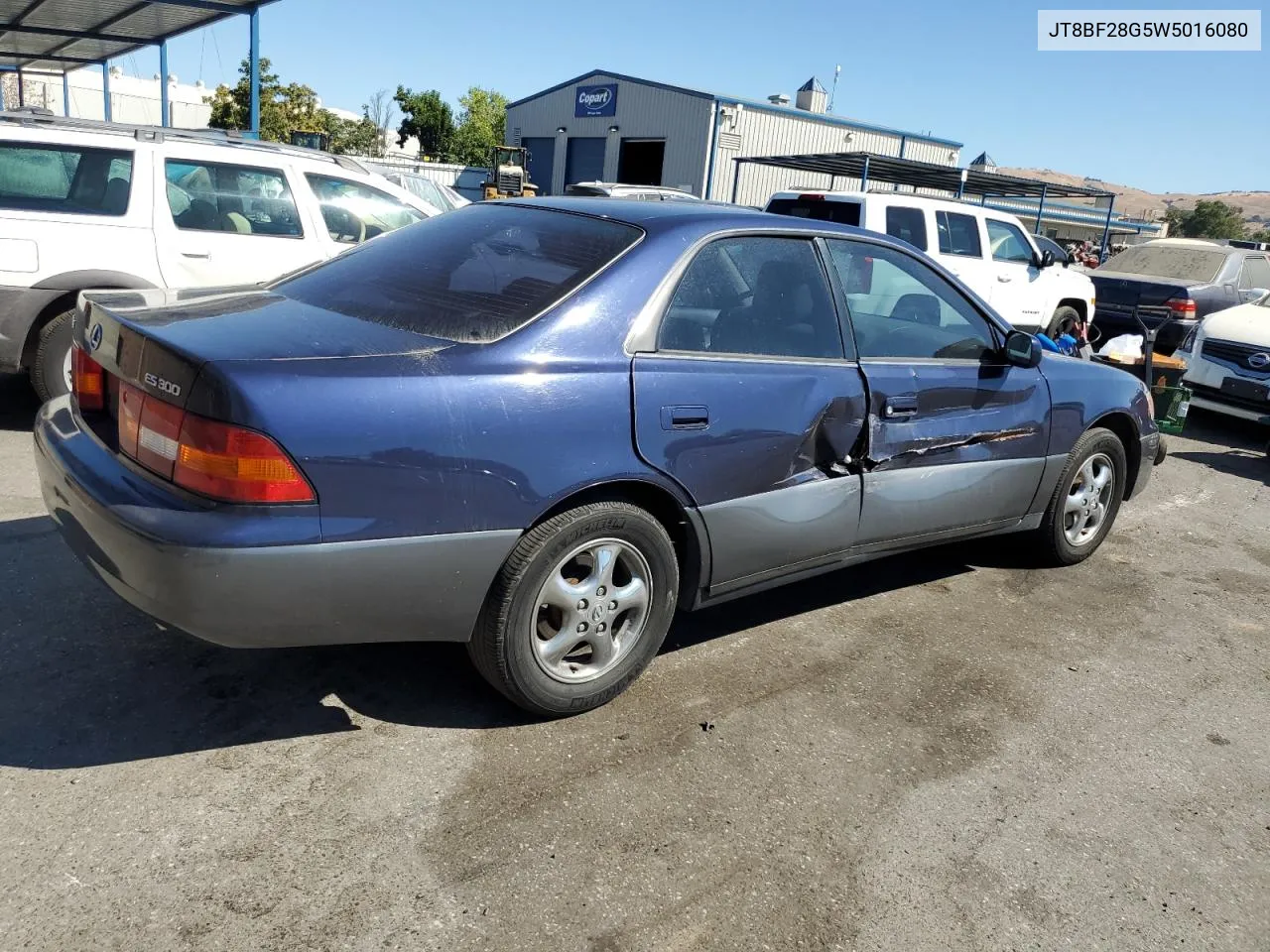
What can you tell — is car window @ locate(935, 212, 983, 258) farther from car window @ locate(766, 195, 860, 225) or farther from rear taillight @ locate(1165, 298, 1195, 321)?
rear taillight @ locate(1165, 298, 1195, 321)

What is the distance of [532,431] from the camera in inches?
113

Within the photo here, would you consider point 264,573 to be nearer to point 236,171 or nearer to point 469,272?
point 469,272

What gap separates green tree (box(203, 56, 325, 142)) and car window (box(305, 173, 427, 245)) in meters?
33.2

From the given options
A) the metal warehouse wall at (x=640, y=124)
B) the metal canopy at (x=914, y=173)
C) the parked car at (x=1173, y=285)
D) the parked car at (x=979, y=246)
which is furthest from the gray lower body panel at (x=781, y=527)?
the metal warehouse wall at (x=640, y=124)

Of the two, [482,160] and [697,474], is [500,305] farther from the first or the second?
[482,160]

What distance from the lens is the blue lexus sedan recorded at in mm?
2607

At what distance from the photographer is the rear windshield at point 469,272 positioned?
3092mm

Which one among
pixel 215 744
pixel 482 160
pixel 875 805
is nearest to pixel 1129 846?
pixel 875 805

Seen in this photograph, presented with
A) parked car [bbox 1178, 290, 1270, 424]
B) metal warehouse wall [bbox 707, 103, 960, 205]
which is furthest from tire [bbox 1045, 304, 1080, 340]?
metal warehouse wall [bbox 707, 103, 960, 205]

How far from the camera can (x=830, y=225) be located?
3.99m

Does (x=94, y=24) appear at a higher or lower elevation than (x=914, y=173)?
higher

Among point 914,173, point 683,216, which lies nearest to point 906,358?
point 683,216

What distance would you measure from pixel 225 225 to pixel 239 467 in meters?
4.39

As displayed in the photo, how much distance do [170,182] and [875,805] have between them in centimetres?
548
